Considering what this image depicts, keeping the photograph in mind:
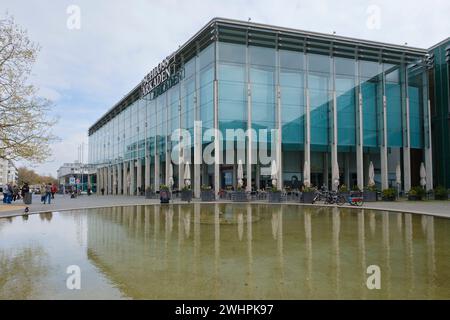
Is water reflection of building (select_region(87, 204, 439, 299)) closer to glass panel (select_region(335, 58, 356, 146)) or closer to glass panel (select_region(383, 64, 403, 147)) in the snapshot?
glass panel (select_region(335, 58, 356, 146))

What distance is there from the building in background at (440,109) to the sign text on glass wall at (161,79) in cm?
2994

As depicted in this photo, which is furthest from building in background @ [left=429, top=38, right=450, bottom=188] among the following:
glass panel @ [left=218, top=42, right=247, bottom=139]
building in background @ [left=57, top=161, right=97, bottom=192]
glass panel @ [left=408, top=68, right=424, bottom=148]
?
building in background @ [left=57, top=161, right=97, bottom=192]

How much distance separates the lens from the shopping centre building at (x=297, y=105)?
1358 inches

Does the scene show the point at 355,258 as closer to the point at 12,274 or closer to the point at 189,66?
the point at 12,274

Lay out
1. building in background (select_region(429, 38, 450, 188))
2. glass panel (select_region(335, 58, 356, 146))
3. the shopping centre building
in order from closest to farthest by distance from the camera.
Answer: the shopping centre building, glass panel (select_region(335, 58, 356, 146)), building in background (select_region(429, 38, 450, 188))

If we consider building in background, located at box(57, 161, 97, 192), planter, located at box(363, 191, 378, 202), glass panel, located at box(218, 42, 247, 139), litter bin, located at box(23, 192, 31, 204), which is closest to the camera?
litter bin, located at box(23, 192, 31, 204)

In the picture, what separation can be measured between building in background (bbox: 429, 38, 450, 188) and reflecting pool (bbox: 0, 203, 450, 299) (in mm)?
33859

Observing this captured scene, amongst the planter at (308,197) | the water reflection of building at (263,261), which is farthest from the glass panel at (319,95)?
the water reflection of building at (263,261)

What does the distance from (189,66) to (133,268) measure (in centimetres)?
A: 3480

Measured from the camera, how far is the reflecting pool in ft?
17.3

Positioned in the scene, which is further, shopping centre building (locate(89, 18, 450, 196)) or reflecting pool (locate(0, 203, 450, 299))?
shopping centre building (locate(89, 18, 450, 196))

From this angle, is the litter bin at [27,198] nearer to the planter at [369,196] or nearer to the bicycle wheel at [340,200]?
the bicycle wheel at [340,200]

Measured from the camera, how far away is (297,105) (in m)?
36.8

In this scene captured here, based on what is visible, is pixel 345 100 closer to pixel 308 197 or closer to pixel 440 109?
pixel 440 109
